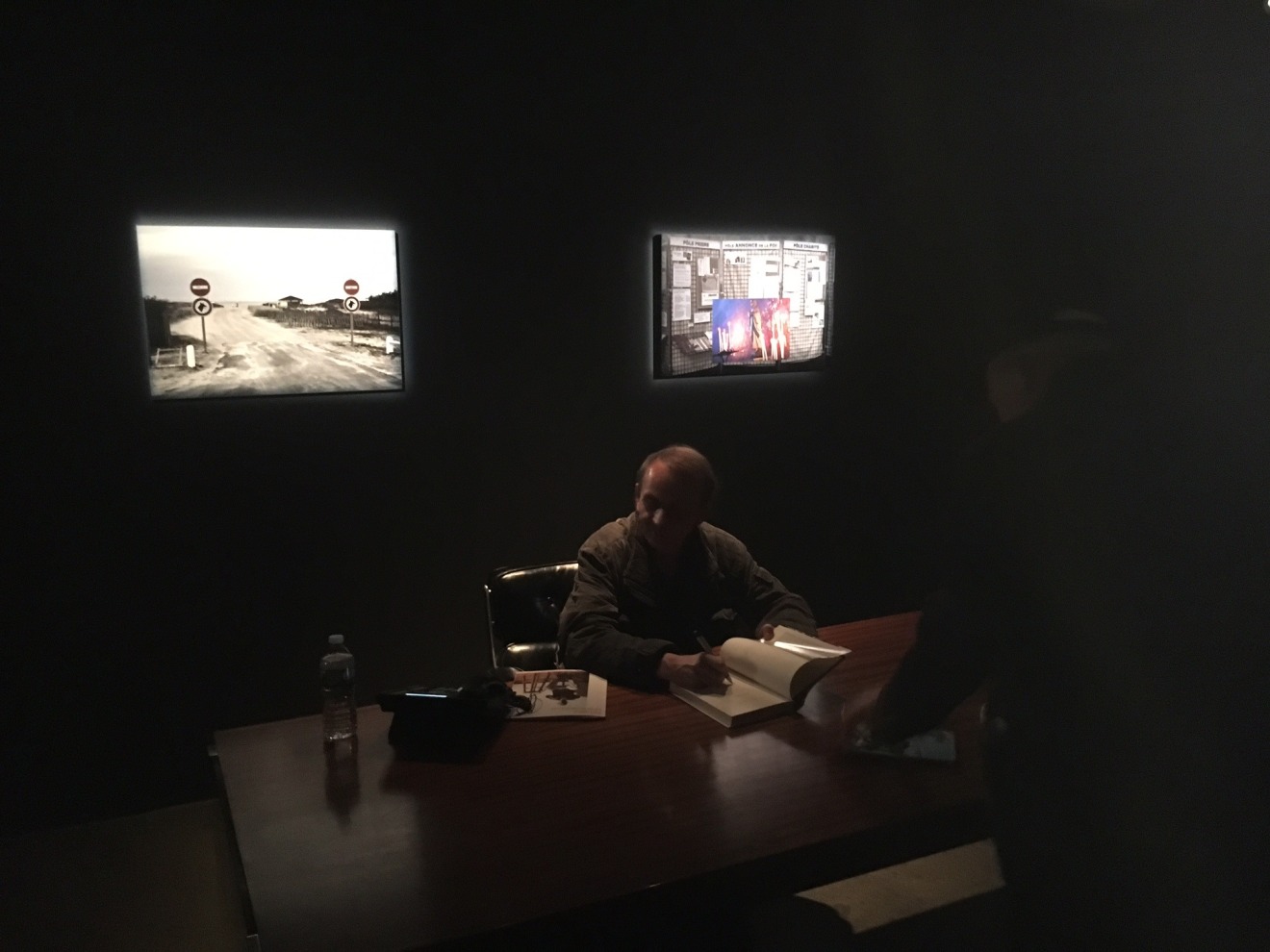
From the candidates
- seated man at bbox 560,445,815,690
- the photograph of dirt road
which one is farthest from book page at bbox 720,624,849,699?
the photograph of dirt road

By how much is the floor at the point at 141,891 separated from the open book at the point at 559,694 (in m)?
0.64

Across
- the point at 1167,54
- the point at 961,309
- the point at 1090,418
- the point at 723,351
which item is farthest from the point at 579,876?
the point at 961,309

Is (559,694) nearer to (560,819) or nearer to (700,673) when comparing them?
(700,673)

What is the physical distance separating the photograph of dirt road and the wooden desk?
1464mm

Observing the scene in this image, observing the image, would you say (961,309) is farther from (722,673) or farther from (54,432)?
(54,432)

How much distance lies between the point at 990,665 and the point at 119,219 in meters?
2.83

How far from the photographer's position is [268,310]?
2.90 metres

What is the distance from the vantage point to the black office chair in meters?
2.36

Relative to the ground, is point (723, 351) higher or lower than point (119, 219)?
lower

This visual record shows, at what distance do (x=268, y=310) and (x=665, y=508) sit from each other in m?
1.55

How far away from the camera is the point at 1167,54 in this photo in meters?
2.32

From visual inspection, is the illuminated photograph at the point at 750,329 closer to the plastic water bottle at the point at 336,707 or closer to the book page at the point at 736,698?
the book page at the point at 736,698

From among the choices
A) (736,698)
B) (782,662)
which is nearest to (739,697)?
(736,698)

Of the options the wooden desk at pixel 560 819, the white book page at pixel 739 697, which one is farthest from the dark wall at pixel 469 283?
the wooden desk at pixel 560 819
